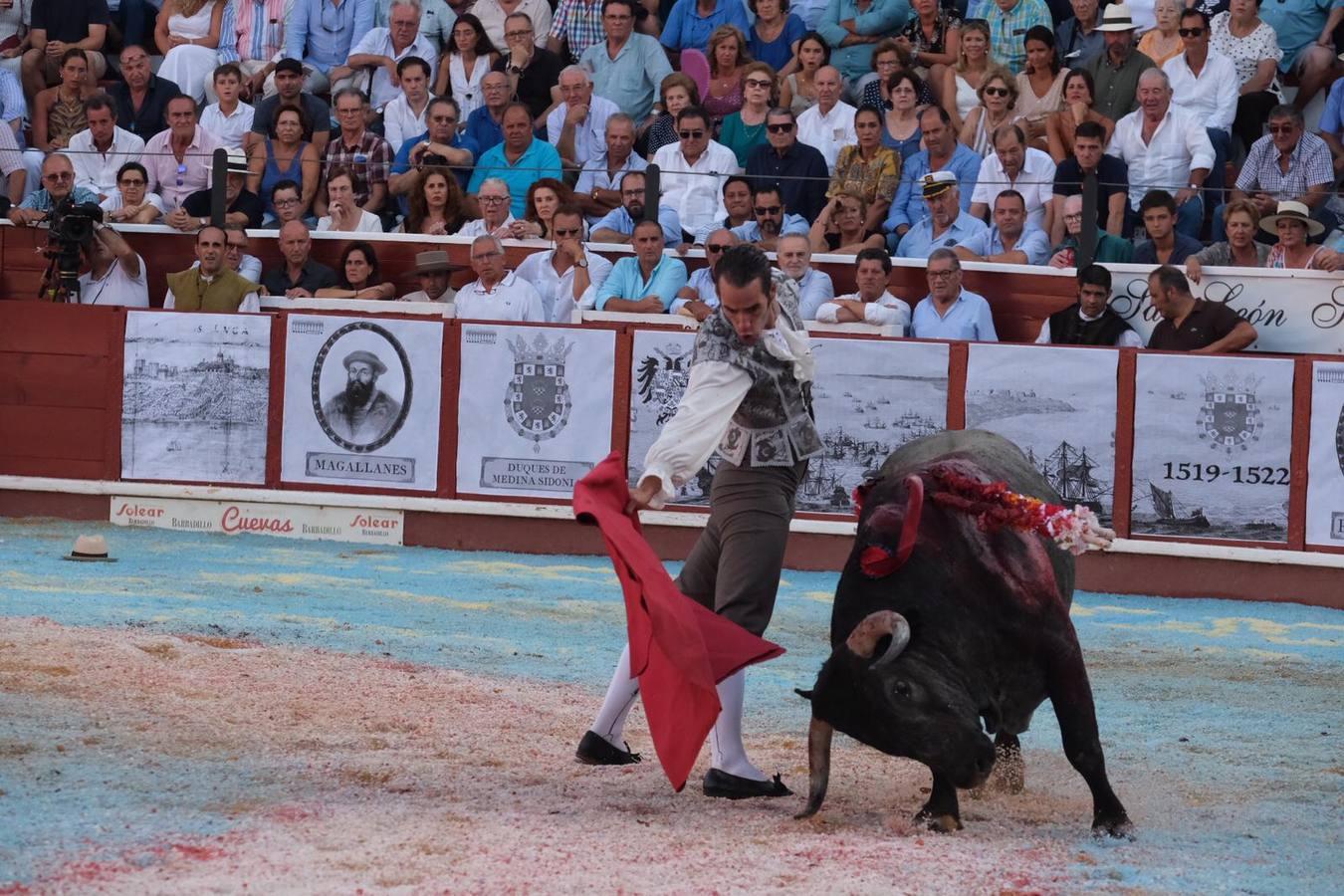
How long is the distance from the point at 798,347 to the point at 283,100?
9207 millimetres

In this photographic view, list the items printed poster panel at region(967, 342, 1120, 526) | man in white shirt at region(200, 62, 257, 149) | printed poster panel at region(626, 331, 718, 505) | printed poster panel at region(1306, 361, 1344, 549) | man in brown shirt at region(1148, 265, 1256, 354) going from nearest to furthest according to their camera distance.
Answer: printed poster panel at region(1306, 361, 1344, 549) < man in brown shirt at region(1148, 265, 1256, 354) < printed poster panel at region(967, 342, 1120, 526) < printed poster panel at region(626, 331, 718, 505) < man in white shirt at region(200, 62, 257, 149)

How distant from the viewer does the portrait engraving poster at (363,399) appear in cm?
1191

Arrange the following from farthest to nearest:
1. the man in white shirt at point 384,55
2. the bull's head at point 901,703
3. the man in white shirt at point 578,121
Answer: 1. the man in white shirt at point 384,55
2. the man in white shirt at point 578,121
3. the bull's head at point 901,703

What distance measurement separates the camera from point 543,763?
227 inches

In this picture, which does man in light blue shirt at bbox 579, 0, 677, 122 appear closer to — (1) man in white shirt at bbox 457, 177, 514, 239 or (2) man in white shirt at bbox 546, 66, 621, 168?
(2) man in white shirt at bbox 546, 66, 621, 168

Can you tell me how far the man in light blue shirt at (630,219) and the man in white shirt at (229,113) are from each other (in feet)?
10.8

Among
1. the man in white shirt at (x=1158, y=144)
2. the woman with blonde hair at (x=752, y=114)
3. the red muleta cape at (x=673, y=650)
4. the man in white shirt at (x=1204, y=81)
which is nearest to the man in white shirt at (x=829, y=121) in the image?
the woman with blonde hair at (x=752, y=114)

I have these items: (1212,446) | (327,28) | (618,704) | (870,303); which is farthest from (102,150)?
(618,704)

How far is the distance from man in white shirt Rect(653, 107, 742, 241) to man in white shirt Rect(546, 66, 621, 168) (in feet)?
2.68

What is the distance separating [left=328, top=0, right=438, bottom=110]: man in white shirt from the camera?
14219 mm

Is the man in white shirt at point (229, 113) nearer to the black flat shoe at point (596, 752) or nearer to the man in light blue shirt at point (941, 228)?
the man in light blue shirt at point (941, 228)

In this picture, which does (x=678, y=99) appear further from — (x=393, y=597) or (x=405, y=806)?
(x=405, y=806)

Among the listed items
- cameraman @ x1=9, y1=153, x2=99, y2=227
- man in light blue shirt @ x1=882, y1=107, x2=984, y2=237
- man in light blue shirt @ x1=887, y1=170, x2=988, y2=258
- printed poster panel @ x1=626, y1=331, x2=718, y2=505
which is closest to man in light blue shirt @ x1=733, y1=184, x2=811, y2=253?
man in light blue shirt @ x1=882, y1=107, x2=984, y2=237

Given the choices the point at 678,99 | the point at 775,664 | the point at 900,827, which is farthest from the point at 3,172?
the point at 900,827
